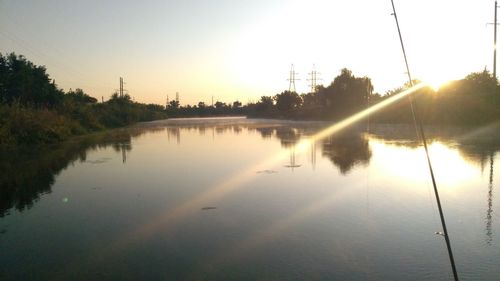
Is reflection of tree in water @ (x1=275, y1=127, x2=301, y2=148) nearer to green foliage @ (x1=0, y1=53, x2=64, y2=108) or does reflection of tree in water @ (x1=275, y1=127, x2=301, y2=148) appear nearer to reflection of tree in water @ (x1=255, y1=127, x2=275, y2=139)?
reflection of tree in water @ (x1=255, y1=127, x2=275, y2=139)

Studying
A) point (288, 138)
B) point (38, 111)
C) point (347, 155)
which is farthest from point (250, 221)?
point (38, 111)

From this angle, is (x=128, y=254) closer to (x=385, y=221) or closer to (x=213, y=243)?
(x=213, y=243)

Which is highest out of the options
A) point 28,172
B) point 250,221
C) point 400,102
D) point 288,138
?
point 400,102

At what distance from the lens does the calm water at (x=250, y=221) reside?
625cm

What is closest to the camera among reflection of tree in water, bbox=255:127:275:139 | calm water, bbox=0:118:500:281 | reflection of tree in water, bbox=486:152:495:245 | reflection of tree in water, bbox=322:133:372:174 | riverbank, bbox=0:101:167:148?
calm water, bbox=0:118:500:281

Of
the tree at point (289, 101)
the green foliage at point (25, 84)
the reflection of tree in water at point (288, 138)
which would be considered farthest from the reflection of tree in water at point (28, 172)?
the tree at point (289, 101)

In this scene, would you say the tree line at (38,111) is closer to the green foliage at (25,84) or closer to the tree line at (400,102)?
A: the green foliage at (25,84)

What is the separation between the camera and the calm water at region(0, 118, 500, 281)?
6.25 m

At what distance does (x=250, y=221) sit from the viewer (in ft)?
29.3

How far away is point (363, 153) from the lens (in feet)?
67.0

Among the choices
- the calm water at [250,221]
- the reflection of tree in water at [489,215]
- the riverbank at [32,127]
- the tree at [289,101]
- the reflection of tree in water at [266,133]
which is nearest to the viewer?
the calm water at [250,221]

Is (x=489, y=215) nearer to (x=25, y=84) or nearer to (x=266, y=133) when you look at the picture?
(x=266, y=133)

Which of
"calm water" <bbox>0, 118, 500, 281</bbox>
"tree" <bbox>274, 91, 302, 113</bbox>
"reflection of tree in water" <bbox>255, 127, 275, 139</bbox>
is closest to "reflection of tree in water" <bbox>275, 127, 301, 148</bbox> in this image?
"reflection of tree in water" <bbox>255, 127, 275, 139</bbox>

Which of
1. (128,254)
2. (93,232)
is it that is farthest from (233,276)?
(93,232)
